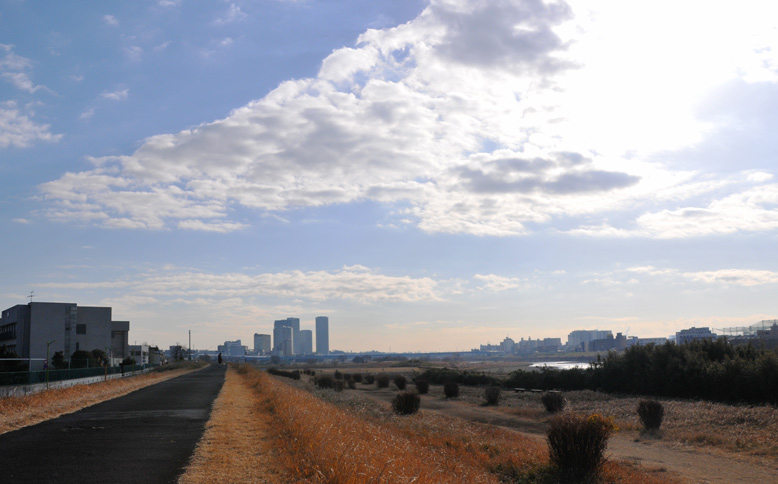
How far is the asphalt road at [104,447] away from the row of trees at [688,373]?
2675 centimetres

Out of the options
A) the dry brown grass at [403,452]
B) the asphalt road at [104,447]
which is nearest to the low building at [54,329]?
the asphalt road at [104,447]

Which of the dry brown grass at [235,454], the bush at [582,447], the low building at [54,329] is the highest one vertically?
the low building at [54,329]

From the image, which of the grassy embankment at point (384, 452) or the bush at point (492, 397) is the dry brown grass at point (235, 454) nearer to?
the grassy embankment at point (384, 452)

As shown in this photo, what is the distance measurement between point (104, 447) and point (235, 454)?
282 centimetres

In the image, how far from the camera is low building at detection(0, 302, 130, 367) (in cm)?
8988

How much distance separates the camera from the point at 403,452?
12.1 metres

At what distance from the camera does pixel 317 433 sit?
11891 millimetres

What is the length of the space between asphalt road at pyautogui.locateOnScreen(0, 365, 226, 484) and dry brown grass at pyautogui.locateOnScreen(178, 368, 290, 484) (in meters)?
0.29

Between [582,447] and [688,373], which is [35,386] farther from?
[688,373]

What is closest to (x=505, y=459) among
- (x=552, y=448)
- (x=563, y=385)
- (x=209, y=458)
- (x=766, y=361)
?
(x=552, y=448)

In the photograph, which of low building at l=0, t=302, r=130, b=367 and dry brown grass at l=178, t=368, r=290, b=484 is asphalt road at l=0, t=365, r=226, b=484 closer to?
dry brown grass at l=178, t=368, r=290, b=484

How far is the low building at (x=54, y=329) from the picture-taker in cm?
8988

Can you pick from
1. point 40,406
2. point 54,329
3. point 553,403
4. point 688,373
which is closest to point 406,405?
point 553,403

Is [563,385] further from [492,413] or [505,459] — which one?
[505,459]
